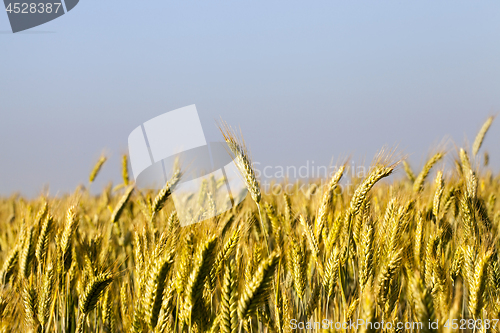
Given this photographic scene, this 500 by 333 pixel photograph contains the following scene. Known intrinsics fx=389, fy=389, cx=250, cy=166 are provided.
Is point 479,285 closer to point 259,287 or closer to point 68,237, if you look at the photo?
point 259,287

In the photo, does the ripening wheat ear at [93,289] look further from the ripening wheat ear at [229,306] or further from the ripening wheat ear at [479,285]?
the ripening wheat ear at [479,285]

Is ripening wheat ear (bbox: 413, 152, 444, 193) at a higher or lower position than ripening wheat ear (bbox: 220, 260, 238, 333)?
lower

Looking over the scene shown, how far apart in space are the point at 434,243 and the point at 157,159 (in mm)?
3132

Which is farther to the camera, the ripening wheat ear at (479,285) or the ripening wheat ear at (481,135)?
the ripening wheat ear at (481,135)

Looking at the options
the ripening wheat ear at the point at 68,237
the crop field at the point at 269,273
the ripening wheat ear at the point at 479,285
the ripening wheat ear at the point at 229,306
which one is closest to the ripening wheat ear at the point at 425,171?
the crop field at the point at 269,273

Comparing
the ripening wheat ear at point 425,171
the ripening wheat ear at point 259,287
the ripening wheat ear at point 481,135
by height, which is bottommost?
the ripening wheat ear at point 481,135

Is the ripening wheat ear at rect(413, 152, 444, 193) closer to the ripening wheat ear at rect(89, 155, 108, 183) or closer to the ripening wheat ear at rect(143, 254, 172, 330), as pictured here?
the ripening wheat ear at rect(143, 254, 172, 330)

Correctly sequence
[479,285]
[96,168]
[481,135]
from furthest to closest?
1. [481,135]
2. [96,168]
3. [479,285]

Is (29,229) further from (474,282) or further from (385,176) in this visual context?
(474,282)

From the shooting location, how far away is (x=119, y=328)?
2.59m

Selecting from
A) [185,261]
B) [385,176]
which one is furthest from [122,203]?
[385,176]

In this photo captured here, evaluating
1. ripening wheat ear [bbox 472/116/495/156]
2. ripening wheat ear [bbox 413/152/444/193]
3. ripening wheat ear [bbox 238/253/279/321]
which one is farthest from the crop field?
ripening wheat ear [bbox 472/116/495/156]

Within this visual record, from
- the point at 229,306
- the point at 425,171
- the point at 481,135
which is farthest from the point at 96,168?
the point at 481,135

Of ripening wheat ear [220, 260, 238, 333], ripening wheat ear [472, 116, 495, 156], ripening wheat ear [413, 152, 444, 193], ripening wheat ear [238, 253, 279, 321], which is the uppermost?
ripening wheat ear [238, 253, 279, 321]
